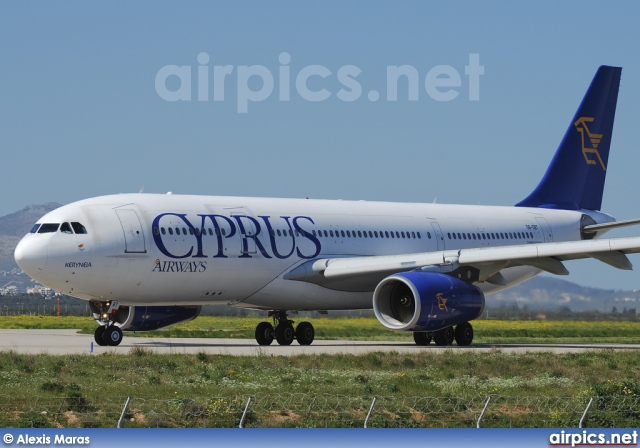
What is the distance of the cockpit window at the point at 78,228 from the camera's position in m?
30.2

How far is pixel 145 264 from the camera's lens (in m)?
30.6

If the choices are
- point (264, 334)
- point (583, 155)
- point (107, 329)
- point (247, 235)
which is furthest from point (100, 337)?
point (583, 155)

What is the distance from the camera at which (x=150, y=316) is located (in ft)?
111

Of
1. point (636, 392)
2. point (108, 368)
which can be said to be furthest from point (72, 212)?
point (636, 392)

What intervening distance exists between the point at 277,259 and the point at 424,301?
4864mm

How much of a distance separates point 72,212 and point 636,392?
16.4 m

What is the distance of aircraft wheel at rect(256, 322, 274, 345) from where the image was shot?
35188 mm

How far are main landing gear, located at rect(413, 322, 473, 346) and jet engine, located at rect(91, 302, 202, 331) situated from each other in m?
6.70

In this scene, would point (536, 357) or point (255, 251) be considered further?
point (255, 251)

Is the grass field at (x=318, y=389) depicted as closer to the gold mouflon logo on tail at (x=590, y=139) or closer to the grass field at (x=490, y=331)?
the grass field at (x=490, y=331)

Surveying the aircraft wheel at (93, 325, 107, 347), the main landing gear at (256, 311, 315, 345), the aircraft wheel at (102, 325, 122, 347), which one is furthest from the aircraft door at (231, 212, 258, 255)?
the aircraft wheel at (93, 325, 107, 347)

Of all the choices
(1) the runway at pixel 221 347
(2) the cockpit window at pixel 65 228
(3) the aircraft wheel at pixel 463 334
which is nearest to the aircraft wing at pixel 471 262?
(3) the aircraft wheel at pixel 463 334

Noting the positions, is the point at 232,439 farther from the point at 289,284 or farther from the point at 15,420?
the point at 289,284

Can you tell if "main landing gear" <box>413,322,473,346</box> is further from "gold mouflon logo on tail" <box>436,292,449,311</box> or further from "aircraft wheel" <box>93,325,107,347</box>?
"aircraft wheel" <box>93,325,107,347</box>
